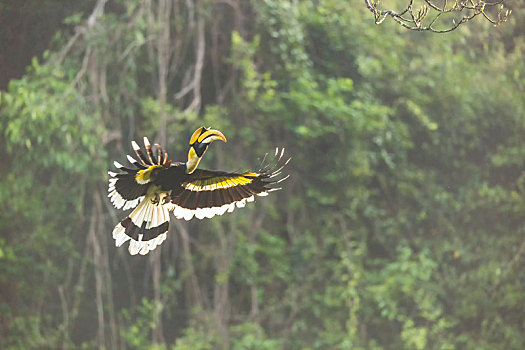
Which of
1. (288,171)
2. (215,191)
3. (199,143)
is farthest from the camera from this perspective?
(288,171)

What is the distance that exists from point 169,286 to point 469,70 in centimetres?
149

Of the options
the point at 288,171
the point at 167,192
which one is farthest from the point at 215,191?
the point at 288,171

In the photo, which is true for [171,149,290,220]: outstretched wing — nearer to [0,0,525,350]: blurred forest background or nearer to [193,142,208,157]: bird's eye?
[193,142,208,157]: bird's eye

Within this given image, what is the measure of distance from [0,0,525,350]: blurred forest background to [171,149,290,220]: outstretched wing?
1942 millimetres

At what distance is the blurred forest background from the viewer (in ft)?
9.00

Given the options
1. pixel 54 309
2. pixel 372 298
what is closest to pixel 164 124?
pixel 54 309

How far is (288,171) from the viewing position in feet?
9.41

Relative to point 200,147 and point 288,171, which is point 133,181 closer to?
point 200,147

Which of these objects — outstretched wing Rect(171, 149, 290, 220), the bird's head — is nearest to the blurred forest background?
outstretched wing Rect(171, 149, 290, 220)

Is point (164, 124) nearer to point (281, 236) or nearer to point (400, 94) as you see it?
point (281, 236)

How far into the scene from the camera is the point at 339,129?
9.45ft

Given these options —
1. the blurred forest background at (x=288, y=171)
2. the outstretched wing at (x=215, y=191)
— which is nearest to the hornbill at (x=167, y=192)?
the outstretched wing at (x=215, y=191)

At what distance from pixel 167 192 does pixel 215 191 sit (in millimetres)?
67

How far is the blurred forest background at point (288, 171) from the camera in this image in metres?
2.74
